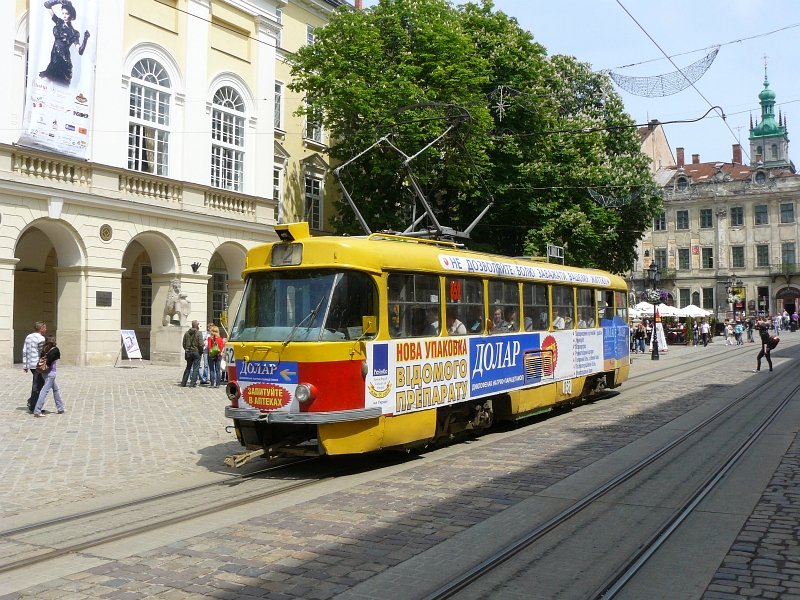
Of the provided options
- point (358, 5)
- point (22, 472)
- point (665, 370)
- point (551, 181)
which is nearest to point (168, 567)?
point (22, 472)

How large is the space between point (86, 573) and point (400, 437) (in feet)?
15.3

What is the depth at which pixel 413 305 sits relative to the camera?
9984 mm

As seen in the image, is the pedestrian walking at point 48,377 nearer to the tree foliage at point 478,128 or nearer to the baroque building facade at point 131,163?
the baroque building facade at point 131,163

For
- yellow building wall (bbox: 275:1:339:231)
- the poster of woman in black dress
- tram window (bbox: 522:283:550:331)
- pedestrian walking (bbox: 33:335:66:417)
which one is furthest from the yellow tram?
yellow building wall (bbox: 275:1:339:231)

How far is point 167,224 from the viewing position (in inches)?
1005

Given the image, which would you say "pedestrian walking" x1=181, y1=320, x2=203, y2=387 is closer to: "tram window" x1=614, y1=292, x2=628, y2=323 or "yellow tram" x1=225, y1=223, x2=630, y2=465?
"yellow tram" x1=225, y1=223, x2=630, y2=465

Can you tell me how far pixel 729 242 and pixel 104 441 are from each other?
73.3 m

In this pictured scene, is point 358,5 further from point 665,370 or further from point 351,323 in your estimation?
point 351,323

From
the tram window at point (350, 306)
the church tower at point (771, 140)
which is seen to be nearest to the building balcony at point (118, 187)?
the tram window at point (350, 306)

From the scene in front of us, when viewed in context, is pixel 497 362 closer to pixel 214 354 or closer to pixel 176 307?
pixel 214 354

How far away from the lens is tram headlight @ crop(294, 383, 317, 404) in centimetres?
866

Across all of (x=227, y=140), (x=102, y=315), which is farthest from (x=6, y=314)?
(x=227, y=140)

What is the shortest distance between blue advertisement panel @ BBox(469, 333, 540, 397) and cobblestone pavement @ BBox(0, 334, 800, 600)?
A: 86 centimetres

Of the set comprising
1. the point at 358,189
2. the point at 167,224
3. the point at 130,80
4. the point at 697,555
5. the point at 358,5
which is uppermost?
the point at 358,5
